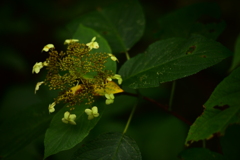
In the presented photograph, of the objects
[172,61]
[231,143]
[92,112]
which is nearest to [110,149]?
[92,112]

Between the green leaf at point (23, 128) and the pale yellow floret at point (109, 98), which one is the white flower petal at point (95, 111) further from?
the green leaf at point (23, 128)

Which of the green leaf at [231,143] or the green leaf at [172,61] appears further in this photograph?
the green leaf at [231,143]

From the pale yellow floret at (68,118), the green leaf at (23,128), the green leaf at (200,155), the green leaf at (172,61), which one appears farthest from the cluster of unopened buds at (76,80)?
the green leaf at (200,155)

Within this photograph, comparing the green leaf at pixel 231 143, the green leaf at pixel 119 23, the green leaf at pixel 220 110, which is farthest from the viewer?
the green leaf at pixel 119 23

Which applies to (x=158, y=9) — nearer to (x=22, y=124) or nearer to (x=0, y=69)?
(x=0, y=69)

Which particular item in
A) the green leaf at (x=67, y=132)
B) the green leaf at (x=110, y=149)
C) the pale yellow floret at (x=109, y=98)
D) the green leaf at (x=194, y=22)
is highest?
the pale yellow floret at (x=109, y=98)

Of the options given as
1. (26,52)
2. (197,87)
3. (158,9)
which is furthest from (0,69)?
(197,87)

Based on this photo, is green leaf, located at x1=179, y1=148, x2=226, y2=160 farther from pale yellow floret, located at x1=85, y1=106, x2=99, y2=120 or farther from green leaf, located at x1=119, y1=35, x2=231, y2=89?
pale yellow floret, located at x1=85, y1=106, x2=99, y2=120

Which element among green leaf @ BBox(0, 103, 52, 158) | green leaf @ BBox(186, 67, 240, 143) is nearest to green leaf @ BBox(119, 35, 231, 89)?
green leaf @ BBox(186, 67, 240, 143)
